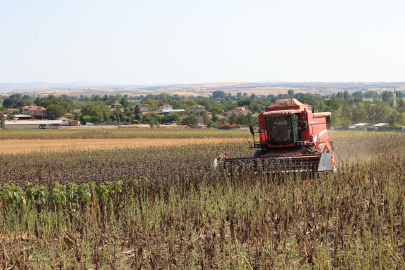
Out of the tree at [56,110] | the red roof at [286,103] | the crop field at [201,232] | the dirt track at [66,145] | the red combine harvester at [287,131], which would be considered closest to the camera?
the crop field at [201,232]

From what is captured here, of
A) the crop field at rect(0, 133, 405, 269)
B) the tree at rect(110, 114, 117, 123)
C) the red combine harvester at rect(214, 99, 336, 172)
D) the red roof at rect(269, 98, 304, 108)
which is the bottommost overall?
the tree at rect(110, 114, 117, 123)

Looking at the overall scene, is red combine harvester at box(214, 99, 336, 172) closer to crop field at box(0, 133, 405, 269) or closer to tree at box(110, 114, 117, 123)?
crop field at box(0, 133, 405, 269)

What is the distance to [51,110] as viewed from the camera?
134750 millimetres

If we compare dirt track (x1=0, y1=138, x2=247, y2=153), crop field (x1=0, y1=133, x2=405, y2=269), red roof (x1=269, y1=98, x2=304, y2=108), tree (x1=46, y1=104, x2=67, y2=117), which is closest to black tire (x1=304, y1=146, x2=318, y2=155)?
red roof (x1=269, y1=98, x2=304, y2=108)

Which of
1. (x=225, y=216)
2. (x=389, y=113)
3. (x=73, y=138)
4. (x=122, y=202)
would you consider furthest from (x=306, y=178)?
(x=389, y=113)

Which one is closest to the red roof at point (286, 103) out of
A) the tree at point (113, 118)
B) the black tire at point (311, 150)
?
the black tire at point (311, 150)

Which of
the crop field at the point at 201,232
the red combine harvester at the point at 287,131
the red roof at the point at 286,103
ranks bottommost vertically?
the crop field at the point at 201,232

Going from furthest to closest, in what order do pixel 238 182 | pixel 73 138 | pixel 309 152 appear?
pixel 73 138 → pixel 309 152 → pixel 238 182

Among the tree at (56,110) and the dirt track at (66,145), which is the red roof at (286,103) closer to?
the dirt track at (66,145)

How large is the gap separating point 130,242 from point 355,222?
3.36 meters

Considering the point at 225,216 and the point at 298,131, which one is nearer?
the point at 225,216

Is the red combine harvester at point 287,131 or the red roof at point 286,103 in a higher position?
the red roof at point 286,103

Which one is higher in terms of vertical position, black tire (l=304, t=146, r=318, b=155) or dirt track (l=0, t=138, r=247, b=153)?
black tire (l=304, t=146, r=318, b=155)

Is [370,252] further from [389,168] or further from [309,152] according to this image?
[309,152]
